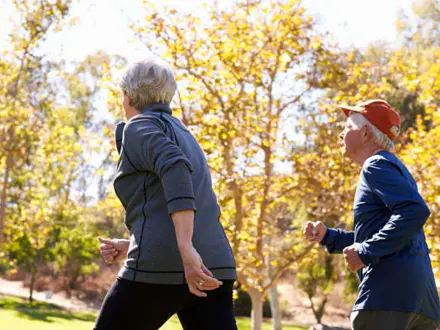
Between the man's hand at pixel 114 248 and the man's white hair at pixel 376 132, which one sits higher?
the man's white hair at pixel 376 132

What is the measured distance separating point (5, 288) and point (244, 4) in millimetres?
25903

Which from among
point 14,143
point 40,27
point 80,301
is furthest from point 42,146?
point 80,301

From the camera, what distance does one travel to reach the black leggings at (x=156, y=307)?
2.48m

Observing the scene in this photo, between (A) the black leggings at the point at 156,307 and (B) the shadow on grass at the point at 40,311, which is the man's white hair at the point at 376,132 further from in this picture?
(B) the shadow on grass at the point at 40,311

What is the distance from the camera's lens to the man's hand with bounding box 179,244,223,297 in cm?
232

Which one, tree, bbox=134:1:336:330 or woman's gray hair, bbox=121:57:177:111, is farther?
tree, bbox=134:1:336:330

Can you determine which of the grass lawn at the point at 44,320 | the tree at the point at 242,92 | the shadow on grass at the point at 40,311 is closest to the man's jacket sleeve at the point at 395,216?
the tree at the point at 242,92

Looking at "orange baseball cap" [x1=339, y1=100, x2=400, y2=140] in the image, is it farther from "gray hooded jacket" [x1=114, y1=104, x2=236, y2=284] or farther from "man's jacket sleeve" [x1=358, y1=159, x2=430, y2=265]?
"gray hooded jacket" [x1=114, y1=104, x2=236, y2=284]

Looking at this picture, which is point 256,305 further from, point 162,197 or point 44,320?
point 44,320

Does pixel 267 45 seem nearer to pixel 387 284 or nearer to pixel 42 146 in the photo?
pixel 42 146

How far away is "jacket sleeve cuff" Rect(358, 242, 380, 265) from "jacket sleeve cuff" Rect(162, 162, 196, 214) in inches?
30.3

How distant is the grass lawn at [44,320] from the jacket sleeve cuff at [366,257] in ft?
48.6

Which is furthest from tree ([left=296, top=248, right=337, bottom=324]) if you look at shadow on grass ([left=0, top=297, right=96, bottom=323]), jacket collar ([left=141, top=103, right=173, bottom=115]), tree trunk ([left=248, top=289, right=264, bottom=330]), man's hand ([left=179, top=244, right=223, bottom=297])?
man's hand ([left=179, top=244, right=223, bottom=297])

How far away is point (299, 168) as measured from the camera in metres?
9.20
